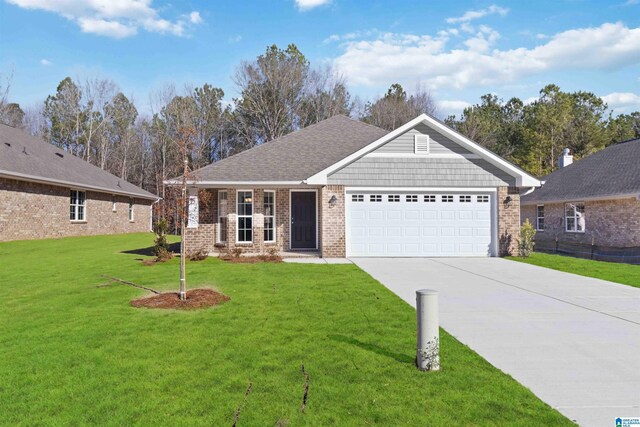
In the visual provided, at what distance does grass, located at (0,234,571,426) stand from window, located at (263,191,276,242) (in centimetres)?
728

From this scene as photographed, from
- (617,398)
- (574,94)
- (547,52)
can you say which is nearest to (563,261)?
(617,398)

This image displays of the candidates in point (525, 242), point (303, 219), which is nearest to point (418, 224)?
point (525, 242)

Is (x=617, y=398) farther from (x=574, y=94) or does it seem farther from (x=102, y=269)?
(x=574, y=94)

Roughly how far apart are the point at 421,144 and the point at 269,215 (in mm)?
6526

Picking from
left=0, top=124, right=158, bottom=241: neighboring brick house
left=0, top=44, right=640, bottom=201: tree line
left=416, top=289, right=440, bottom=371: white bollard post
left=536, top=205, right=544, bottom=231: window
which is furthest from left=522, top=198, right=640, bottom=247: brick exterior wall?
left=0, top=124, right=158, bottom=241: neighboring brick house

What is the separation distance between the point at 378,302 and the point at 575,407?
396 cm

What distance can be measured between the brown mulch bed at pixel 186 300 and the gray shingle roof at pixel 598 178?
59.0 ft

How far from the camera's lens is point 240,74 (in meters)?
36.8

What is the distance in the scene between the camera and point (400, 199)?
14.5m

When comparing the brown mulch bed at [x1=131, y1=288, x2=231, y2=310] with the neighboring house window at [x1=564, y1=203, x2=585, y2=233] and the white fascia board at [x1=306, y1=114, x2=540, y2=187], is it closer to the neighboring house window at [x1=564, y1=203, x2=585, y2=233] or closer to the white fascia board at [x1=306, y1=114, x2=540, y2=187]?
the white fascia board at [x1=306, y1=114, x2=540, y2=187]

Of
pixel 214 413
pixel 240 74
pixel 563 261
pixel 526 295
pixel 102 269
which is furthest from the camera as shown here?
pixel 240 74

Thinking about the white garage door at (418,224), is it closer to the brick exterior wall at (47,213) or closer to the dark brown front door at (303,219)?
the dark brown front door at (303,219)

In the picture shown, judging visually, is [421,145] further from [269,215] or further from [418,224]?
[269,215]

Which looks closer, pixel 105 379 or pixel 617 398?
pixel 617 398
